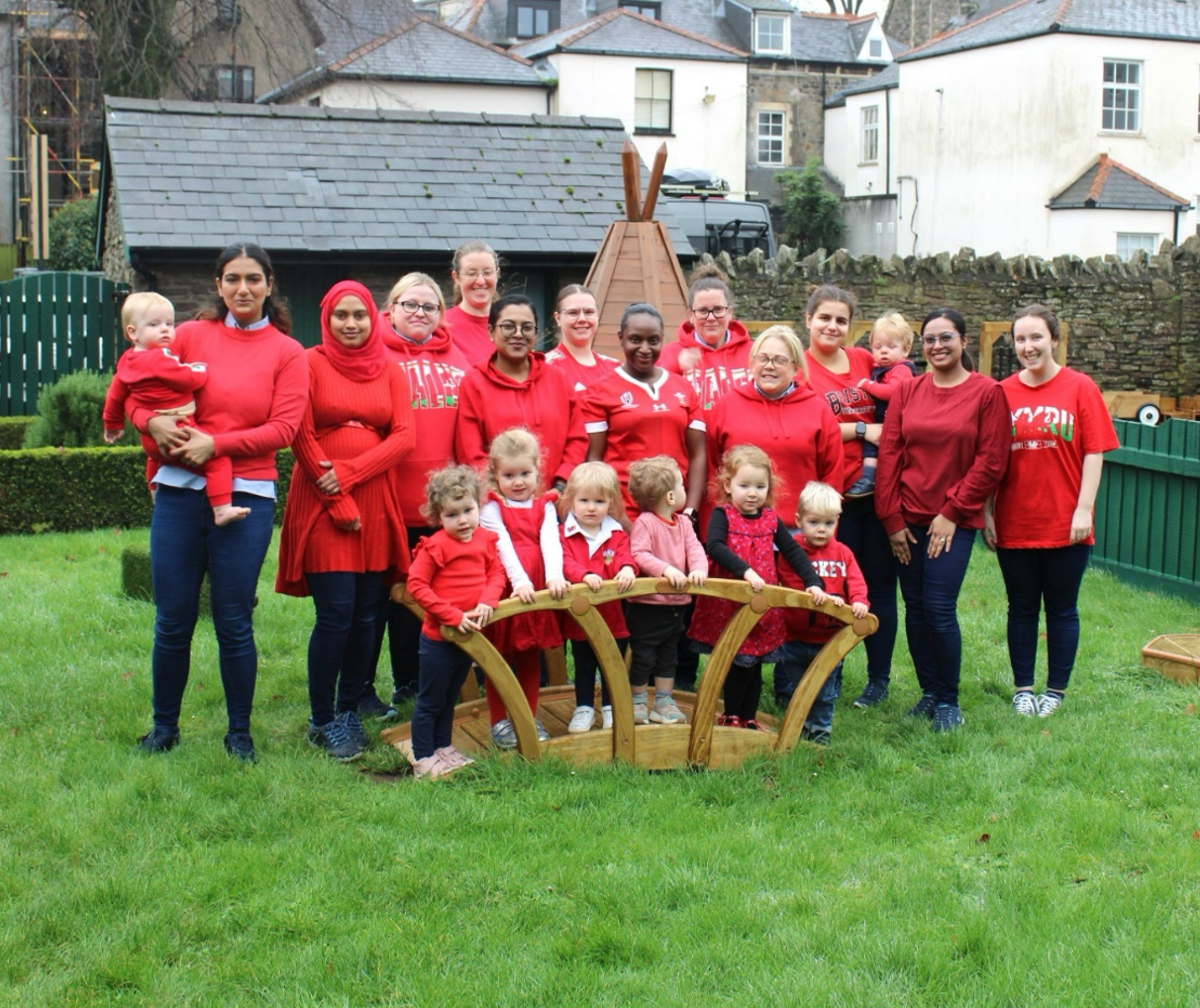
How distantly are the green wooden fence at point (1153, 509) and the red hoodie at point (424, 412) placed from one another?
570 cm

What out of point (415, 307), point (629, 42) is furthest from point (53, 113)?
point (415, 307)

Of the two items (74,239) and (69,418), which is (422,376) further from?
(74,239)

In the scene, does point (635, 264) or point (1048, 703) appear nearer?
point (1048, 703)

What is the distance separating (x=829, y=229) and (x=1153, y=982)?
35.0 metres

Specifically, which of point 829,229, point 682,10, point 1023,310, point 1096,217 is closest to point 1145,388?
point 1096,217

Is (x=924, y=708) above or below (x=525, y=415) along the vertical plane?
below

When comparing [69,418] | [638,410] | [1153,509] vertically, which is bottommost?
[1153,509]

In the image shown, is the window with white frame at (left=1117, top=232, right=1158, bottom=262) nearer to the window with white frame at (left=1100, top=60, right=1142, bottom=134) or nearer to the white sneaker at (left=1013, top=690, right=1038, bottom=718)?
the window with white frame at (left=1100, top=60, right=1142, bottom=134)

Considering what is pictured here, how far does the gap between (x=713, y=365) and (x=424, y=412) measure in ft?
4.48

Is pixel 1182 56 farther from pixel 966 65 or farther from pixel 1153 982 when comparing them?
pixel 1153 982

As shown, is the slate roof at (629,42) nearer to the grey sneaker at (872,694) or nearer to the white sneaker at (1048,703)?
the grey sneaker at (872,694)

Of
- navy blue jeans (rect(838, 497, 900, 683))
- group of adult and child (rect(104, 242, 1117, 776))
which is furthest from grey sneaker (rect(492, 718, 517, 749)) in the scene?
navy blue jeans (rect(838, 497, 900, 683))

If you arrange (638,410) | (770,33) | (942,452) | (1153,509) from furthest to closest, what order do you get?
(770,33)
(1153,509)
(942,452)
(638,410)

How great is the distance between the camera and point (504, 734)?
5.48 metres
